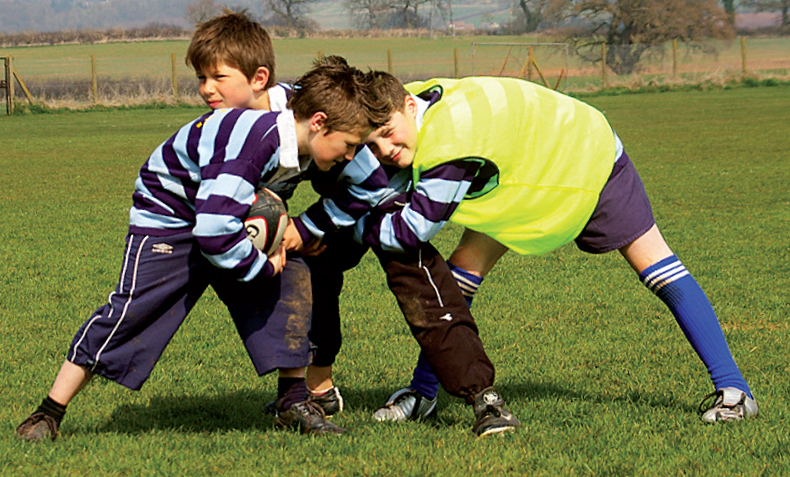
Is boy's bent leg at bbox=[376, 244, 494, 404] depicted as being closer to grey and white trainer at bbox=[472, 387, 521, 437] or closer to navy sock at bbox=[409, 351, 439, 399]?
grey and white trainer at bbox=[472, 387, 521, 437]

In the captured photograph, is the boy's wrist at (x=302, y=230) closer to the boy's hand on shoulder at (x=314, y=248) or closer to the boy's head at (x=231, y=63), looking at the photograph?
the boy's hand on shoulder at (x=314, y=248)

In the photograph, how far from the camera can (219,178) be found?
327 cm

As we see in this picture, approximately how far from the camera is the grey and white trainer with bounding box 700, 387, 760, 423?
382 centimetres

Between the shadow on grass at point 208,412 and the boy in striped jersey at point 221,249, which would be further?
the shadow on grass at point 208,412

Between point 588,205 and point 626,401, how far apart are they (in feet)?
3.27

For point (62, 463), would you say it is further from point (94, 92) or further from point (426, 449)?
point (94, 92)

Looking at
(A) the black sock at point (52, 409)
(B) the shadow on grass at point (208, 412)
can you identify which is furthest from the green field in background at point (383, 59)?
(A) the black sock at point (52, 409)

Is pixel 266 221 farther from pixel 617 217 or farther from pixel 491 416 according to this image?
pixel 617 217

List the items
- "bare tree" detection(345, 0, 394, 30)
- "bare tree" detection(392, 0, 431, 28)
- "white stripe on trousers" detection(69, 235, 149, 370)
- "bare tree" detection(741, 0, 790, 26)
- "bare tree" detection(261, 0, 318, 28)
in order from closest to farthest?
"white stripe on trousers" detection(69, 235, 149, 370) → "bare tree" detection(741, 0, 790, 26) → "bare tree" detection(261, 0, 318, 28) → "bare tree" detection(392, 0, 431, 28) → "bare tree" detection(345, 0, 394, 30)

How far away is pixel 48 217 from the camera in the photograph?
32.7ft

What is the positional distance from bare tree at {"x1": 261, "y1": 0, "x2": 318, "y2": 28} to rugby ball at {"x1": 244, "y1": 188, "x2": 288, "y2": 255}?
9698 cm

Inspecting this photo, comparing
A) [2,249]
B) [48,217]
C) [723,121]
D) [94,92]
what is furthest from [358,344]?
[94,92]

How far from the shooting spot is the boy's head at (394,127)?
3459 millimetres

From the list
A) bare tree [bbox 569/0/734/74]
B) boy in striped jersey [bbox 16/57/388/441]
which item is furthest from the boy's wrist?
bare tree [bbox 569/0/734/74]
